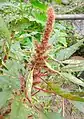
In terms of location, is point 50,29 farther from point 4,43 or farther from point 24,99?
point 4,43

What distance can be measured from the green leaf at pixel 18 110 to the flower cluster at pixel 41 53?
7 cm

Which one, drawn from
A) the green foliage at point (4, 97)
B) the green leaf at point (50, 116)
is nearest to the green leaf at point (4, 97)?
the green foliage at point (4, 97)

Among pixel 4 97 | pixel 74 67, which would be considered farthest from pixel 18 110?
pixel 74 67

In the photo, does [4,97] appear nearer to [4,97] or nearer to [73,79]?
[4,97]

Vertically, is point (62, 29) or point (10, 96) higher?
point (10, 96)

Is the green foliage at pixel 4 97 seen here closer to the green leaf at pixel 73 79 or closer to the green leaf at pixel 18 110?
the green leaf at pixel 18 110

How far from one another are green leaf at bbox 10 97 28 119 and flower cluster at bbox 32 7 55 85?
69 millimetres

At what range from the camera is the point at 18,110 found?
0.84 metres

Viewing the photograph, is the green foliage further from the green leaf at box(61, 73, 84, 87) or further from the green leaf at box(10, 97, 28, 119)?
the green leaf at box(61, 73, 84, 87)

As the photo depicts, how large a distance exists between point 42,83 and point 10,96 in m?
0.10

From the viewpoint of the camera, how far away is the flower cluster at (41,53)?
0.76 m

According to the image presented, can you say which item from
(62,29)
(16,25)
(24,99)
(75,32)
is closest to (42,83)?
(24,99)

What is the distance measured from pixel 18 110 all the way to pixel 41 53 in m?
0.15

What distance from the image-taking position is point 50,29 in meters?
0.77
